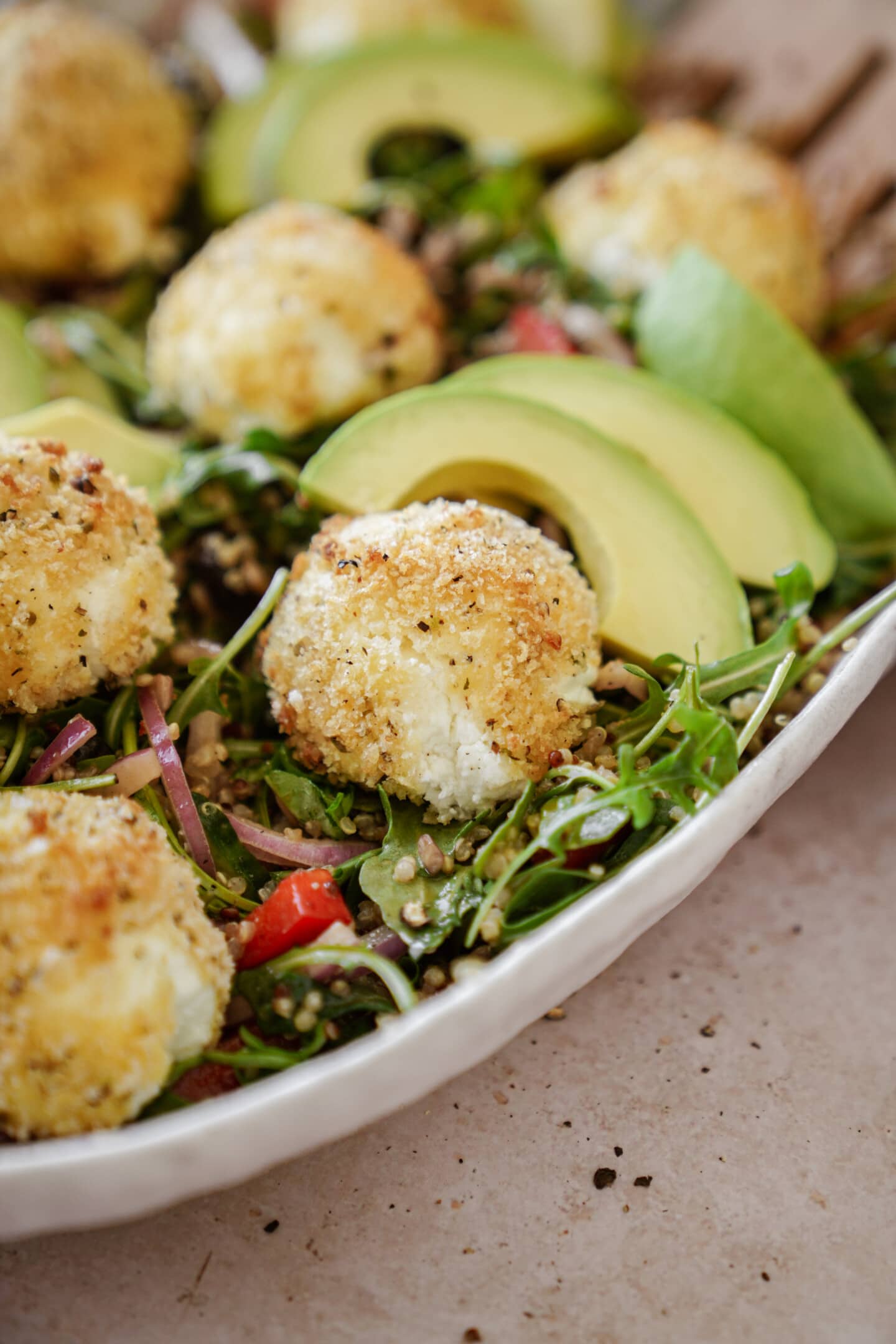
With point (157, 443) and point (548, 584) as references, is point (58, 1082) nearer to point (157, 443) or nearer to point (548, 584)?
point (548, 584)

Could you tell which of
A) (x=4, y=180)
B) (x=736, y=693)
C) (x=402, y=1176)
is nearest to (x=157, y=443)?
(x=4, y=180)

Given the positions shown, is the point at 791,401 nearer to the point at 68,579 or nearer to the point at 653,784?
the point at 653,784

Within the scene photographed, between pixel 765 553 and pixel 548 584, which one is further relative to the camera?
pixel 765 553

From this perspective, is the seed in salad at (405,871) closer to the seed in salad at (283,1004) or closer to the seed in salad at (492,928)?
the seed in salad at (492,928)

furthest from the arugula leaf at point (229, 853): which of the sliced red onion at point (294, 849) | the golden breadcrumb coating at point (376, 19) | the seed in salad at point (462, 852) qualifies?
the golden breadcrumb coating at point (376, 19)

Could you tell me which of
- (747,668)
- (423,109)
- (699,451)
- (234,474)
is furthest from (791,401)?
(423,109)

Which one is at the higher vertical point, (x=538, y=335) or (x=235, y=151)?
(x=235, y=151)

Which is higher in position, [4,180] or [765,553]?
[4,180]
